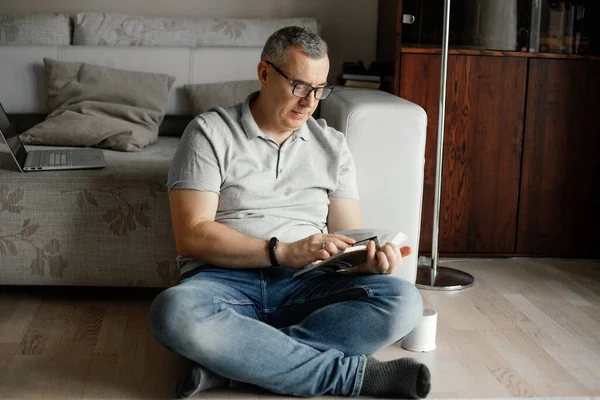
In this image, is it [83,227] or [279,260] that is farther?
[83,227]

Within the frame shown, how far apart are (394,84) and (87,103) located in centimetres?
109

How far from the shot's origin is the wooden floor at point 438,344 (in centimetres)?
204

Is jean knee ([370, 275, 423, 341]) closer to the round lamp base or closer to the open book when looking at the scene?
the open book

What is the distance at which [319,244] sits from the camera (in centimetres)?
197

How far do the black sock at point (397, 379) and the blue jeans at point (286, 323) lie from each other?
0.03 meters

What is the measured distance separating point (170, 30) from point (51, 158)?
909mm

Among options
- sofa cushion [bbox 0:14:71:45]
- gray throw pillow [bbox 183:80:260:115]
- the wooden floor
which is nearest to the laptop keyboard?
the wooden floor

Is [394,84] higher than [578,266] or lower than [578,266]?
higher

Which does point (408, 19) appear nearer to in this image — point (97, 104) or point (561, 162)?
point (561, 162)

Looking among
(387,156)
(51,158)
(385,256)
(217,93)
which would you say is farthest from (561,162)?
(51,158)

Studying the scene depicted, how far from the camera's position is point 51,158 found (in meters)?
2.67

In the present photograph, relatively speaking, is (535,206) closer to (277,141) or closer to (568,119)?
(568,119)

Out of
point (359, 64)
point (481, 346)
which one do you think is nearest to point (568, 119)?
point (359, 64)

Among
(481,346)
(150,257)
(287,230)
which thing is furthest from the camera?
(150,257)
